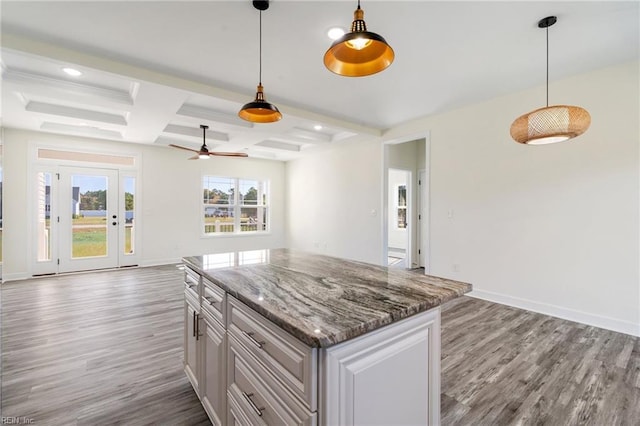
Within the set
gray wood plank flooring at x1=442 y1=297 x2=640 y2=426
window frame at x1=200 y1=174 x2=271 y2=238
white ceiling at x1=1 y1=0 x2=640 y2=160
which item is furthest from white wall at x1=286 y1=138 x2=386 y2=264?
gray wood plank flooring at x1=442 y1=297 x2=640 y2=426

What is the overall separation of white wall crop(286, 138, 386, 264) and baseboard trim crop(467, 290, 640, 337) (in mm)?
2056

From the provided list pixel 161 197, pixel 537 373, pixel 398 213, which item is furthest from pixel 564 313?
pixel 161 197

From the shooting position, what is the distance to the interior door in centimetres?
538

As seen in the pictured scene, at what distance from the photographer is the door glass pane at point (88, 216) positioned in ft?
18.0

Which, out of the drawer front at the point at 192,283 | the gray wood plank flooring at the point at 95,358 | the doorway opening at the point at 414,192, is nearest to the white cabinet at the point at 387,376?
the drawer front at the point at 192,283

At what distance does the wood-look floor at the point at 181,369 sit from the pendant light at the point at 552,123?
186 centimetres

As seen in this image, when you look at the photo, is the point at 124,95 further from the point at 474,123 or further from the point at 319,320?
the point at 474,123

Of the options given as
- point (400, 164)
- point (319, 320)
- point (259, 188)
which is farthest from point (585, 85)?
point (259, 188)

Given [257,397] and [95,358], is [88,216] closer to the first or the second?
[95,358]

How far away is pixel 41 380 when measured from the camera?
213cm

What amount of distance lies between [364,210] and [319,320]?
5.02m

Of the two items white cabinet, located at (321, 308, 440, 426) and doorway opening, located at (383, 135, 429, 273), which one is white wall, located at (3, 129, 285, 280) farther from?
white cabinet, located at (321, 308, 440, 426)

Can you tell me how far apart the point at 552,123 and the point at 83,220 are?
726 cm

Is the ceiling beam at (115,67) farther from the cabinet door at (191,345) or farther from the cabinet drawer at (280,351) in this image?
the cabinet drawer at (280,351)
